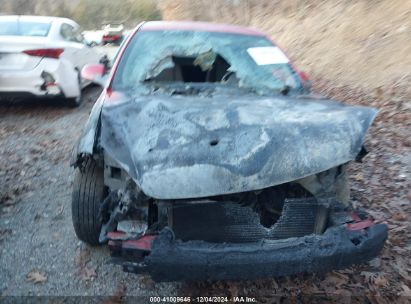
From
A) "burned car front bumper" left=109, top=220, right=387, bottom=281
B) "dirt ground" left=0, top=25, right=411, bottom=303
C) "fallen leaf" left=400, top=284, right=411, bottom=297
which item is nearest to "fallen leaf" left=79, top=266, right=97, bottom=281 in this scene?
"dirt ground" left=0, top=25, right=411, bottom=303

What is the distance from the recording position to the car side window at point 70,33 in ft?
25.1

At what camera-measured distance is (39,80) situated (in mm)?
6648

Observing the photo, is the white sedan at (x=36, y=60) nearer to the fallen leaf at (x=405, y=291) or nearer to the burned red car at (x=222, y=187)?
the burned red car at (x=222, y=187)

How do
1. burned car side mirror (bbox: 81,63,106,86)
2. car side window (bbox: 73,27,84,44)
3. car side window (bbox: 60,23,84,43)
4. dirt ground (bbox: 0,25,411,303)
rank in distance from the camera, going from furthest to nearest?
car side window (bbox: 73,27,84,44) → car side window (bbox: 60,23,84,43) → burned car side mirror (bbox: 81,63,106,86) → dirt ground (bbox: 0,25,411,303)

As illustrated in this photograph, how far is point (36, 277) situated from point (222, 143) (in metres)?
1.70

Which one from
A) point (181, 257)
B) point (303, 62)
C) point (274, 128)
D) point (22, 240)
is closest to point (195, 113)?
point (274, 128)

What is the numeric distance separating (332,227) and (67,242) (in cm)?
215

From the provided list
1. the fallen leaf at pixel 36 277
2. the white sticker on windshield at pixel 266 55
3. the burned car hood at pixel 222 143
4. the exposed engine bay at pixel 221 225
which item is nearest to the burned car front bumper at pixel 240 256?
the exposed engine bay at pixel 221 225

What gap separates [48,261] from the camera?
3.40m

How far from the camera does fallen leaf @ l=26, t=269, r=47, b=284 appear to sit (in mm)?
3150

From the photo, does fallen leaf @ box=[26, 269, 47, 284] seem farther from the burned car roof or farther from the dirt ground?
the burned car roof

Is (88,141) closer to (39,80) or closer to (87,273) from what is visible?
(87,273)

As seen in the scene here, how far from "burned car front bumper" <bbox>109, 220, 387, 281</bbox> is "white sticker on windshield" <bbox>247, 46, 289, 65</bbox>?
6.78 feet

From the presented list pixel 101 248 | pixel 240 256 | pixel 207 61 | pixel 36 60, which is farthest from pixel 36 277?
pixel 36 60
